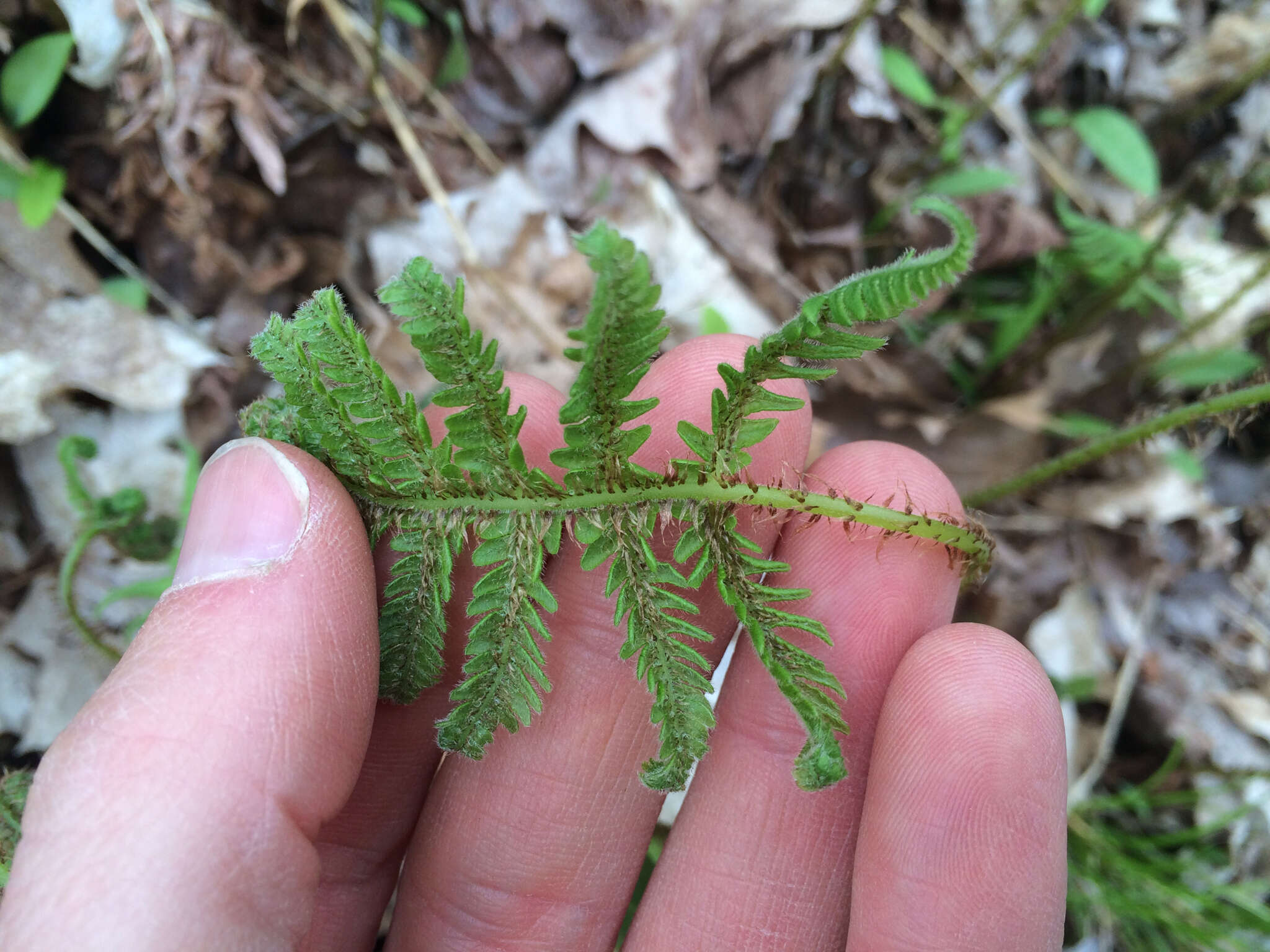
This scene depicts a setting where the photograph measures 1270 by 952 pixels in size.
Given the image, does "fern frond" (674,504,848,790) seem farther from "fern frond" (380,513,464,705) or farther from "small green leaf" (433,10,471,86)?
"small green leaf" (433,10,471,86)

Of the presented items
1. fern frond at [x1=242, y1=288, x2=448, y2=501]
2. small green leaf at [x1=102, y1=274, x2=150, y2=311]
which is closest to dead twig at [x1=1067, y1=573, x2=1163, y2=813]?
fern frond at [x1=242, y1=288, x2=448, y2=501]

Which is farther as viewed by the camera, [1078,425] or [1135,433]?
A: [1078,425]

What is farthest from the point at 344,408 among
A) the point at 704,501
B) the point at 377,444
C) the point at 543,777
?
the point at 543,777

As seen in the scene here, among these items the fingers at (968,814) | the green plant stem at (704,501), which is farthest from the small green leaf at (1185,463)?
the fingers at (968,814)

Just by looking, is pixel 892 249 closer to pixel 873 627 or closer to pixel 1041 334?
pixel 1041 334

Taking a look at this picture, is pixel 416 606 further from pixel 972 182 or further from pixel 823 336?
pixel 972 182
